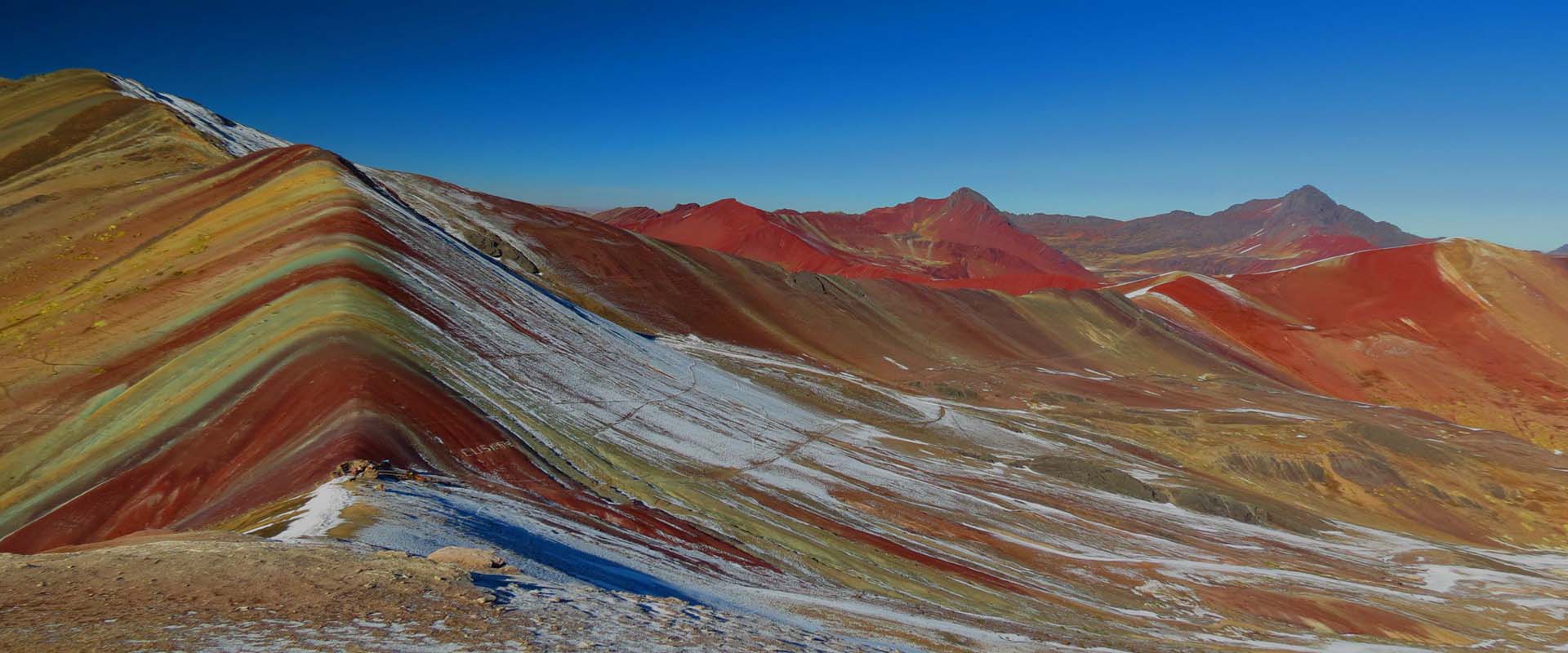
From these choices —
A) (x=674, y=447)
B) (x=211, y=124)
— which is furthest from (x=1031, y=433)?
(x=211, y=124)

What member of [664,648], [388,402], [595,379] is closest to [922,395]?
[595,379]

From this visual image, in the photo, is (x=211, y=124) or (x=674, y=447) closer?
(x=674, y=447)

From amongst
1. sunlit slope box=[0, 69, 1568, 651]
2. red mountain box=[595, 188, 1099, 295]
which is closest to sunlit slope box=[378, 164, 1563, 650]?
sunlit slope box=[0, 69, 1568, 651]

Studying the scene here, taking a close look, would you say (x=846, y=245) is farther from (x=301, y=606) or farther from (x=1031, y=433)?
(x=301, y=606)

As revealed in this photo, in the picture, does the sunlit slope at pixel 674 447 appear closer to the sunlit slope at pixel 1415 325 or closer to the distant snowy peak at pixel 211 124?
the distant snowy peak at pixel 211 124

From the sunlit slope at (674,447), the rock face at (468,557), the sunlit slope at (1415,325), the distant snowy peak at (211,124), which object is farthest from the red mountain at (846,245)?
the rock face at (468,557)

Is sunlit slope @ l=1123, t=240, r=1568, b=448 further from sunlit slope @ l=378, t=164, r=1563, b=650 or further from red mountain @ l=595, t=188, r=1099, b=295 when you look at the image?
red mountain @ l=595, t=188, r=1099, b=295

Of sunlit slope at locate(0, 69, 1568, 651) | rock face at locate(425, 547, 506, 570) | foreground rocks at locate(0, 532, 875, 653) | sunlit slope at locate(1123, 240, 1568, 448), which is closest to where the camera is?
foreground rocks at locate(0, 532, 875, 653)
